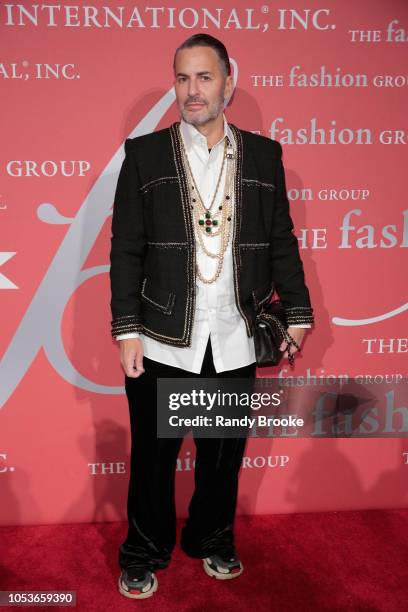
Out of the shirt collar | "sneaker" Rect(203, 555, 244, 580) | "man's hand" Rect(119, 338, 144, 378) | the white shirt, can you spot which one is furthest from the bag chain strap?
"sneaker" Rect(203, 555, 244, 580)

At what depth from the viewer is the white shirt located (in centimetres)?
208

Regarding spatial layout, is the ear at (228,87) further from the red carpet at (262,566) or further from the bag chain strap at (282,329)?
the red carpet at (262,566)

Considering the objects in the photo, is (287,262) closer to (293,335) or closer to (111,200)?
(293,335)

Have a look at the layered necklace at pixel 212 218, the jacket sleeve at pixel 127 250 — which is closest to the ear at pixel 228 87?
the layered necklace at pixel 212 218

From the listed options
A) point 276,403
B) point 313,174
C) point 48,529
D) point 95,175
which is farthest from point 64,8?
Result: point 48,529

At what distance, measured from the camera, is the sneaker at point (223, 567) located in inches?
94.5

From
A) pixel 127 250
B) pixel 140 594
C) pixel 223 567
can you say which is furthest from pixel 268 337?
pixel 140 594

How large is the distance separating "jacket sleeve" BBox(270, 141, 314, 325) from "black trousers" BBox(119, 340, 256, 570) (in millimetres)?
263

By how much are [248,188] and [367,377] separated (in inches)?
45.1

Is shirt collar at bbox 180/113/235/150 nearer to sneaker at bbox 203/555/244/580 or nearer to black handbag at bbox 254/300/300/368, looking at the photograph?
black handbag at bbox 254/300/300/368

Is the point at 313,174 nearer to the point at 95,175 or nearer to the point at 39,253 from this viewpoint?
the point at 95,175

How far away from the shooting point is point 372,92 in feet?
8.13

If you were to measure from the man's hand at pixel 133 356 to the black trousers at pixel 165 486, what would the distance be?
0.25 feet

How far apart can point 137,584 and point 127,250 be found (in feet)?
4.17
